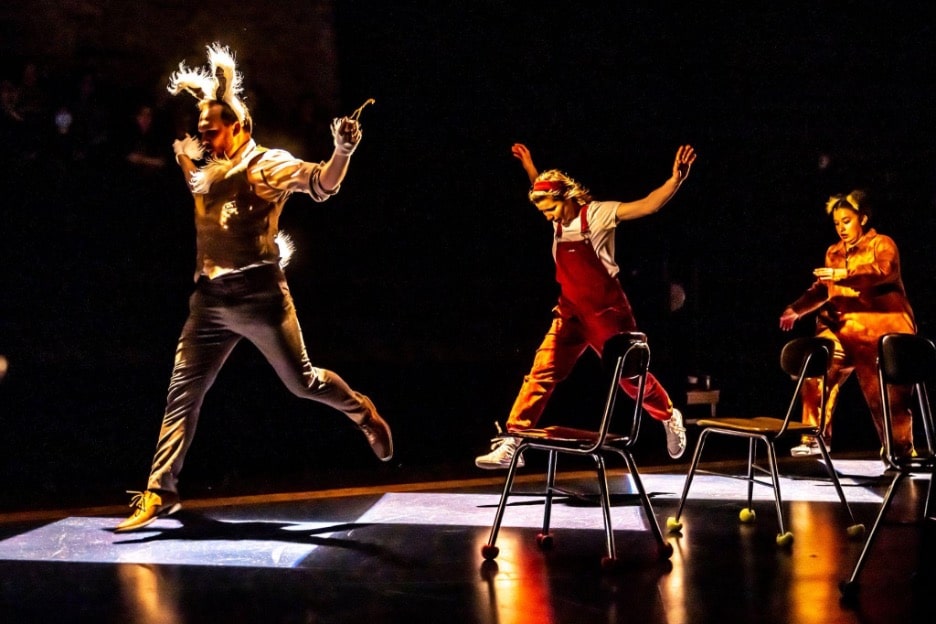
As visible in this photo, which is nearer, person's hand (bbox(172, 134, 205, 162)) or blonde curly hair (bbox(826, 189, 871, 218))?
person's hand (bbox(172, 134, 205, 162))

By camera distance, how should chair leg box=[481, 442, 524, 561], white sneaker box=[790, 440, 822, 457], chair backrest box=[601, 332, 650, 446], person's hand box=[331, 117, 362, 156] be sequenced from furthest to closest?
white sneaker box=[790, 440, 822, 457], person's hand box=[331, 117, 362, 156], chair leg box=[481, 442, 524, 561], chair backrest box=[601, 332, 650, 446]

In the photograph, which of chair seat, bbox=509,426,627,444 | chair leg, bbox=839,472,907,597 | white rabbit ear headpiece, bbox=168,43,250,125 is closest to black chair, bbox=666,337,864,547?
chair seat, bbox=509,426,627,444

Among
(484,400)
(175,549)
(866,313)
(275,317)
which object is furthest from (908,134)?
(175,549)

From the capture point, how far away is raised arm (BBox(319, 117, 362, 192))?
468 centimetres

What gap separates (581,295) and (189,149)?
6.89 feet

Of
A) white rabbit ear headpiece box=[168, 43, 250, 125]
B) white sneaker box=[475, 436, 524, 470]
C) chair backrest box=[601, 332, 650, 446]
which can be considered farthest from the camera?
white sneaker box=[475, 436, 524, 470]

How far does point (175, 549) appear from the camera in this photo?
433cm

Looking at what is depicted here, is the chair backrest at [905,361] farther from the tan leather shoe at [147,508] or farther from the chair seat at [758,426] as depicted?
the tan leather shoe at [147,508]

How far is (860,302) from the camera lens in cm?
620

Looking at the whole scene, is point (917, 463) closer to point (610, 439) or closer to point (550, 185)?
point (610, 439)

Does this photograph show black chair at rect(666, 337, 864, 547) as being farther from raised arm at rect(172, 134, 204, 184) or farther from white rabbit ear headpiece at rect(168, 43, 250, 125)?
raised arm at rect(172, 134, 204, 184)

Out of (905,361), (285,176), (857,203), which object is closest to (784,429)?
(905,361)

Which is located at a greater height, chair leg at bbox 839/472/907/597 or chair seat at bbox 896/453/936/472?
chair seat at bbox 896/453/936/472

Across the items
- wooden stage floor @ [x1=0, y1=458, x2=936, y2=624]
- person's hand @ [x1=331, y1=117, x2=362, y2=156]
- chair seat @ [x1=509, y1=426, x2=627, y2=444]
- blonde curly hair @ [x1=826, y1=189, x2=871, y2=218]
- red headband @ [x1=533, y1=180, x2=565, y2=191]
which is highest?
person's hand @ [x1=331, y1=117, x2=362, y2=156]
